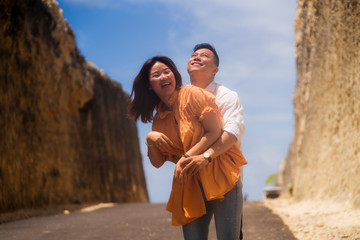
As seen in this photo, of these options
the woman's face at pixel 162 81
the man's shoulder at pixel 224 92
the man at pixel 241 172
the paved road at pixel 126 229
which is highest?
the woman's face at pixel 162 81

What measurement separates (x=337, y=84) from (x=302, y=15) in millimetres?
5281

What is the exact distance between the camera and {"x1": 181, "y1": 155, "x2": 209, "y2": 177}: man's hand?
235cm

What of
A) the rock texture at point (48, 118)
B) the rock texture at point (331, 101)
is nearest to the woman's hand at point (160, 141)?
the rock texture at point (331, 101)

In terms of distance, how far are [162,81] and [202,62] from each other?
297mm

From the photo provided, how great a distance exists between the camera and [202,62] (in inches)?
106

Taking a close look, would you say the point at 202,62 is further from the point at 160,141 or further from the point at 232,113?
the point at 160,141

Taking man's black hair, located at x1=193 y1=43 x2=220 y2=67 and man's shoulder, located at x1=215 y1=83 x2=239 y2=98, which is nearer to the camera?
man's shoulder, located at x1=215 y1=83 x2=239 y2=98

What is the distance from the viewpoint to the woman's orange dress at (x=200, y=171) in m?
2.40

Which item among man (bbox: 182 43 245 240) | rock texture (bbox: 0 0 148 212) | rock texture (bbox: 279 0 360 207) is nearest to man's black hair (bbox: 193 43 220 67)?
man (bbox: 182 43 245 240)

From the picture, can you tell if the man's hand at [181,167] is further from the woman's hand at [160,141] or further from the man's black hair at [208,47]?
the man's black hair at [208,47]

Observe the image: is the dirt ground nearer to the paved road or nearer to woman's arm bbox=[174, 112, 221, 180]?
the paved road

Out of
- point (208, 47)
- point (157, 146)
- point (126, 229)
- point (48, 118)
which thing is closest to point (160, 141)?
point (157, 146)

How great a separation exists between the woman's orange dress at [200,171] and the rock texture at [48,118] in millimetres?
7551

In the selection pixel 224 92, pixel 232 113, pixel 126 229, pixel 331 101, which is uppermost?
pixel 331 101
